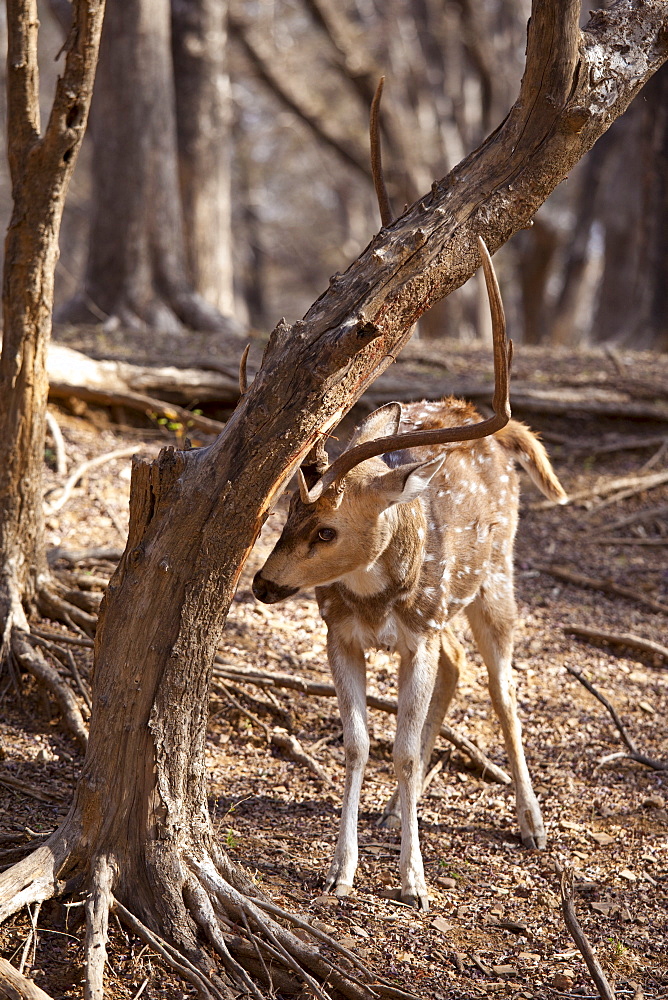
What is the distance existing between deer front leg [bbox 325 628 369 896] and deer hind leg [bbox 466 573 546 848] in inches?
37.1

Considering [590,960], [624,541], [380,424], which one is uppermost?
[380,424]

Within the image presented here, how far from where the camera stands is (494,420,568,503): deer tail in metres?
5.56

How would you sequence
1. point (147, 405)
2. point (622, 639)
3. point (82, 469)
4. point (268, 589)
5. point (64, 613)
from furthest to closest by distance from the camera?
1. point (147, 405)
2. point (82, 469)
3. point (622, 639)
4. point (64, 613)
5. point (268, 589)

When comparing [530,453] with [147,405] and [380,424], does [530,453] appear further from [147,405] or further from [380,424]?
[147,405]

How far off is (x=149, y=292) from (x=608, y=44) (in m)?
8.13

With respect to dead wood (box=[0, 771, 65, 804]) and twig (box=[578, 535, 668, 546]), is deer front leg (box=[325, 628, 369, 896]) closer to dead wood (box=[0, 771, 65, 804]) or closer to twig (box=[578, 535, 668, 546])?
dead wood (box=[0, 771, 65, 804])

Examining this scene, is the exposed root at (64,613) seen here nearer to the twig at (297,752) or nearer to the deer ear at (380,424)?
the twig at (297,752)

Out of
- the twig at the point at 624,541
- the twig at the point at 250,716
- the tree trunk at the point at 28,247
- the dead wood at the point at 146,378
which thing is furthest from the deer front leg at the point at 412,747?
the dead wood at the point at 146,378

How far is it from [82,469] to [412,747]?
150 inches

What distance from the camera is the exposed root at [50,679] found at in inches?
187

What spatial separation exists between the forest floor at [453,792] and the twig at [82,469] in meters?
0.07

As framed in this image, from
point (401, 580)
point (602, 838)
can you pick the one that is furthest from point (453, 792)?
point (401, 580)

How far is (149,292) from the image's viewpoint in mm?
11352

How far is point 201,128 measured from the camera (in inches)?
568
